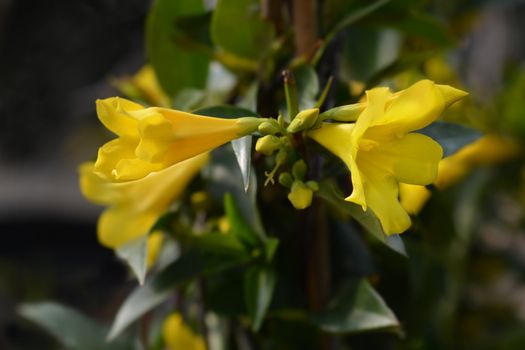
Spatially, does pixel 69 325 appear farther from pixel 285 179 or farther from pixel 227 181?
pixel 285 179

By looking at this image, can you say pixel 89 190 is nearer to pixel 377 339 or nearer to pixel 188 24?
pixel 188 24

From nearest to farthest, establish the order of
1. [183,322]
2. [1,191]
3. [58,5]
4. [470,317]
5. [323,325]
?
[323,325] < [183,322] < [470,317] < [58,5] < [1,191]

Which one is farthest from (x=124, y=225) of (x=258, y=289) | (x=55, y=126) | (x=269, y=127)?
(x=55, y=126)

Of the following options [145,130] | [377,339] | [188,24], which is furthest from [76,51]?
[145,130]

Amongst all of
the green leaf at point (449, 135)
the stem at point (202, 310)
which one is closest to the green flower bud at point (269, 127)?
the green leaf at point (449, 135)

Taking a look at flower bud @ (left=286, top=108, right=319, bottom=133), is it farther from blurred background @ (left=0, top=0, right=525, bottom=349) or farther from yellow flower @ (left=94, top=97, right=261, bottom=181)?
blurred background @ (left=0, top=0, right=525, bottom=349)

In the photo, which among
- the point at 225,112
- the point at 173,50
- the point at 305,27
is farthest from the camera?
the point at 173,50

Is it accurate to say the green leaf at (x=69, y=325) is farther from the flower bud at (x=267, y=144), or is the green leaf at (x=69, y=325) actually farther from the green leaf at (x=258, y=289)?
the flower bud at (x=267, y=144)
